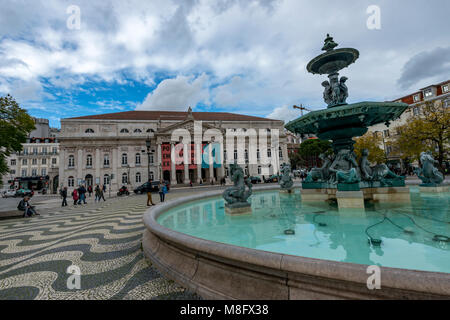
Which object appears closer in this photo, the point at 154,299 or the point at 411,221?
the point at 154,299

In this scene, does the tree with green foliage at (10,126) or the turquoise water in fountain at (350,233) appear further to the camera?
the tree with green foliage at (10,126)

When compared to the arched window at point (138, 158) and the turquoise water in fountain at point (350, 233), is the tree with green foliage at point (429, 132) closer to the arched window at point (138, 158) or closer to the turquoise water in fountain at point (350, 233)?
the turquoise water in fountain at point (350, 233)

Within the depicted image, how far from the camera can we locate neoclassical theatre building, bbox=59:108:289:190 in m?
37.8

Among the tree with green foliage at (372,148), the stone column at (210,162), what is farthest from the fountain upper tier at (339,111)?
the stone column at (210,162)

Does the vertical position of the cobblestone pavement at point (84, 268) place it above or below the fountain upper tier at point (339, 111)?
below

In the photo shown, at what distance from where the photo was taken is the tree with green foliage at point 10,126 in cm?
927

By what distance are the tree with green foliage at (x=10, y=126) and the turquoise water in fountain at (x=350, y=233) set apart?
32.6 ft

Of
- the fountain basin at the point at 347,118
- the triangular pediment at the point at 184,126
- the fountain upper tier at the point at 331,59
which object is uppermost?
the triangular pediment at the point at 184,126

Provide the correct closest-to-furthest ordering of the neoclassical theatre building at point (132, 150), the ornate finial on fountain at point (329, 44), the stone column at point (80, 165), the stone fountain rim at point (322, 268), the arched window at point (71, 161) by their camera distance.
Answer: the stone fountain rim at point (322, 268) < the ornate finial on fountain at point (329, 44) < the stone column at point (80, 165) < the arched window at point (71, 161) < the neoclassical theatre building at point (132, 150)

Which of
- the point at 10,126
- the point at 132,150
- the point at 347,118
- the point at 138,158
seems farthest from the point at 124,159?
the point at 347,118

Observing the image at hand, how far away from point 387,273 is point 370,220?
339cm
